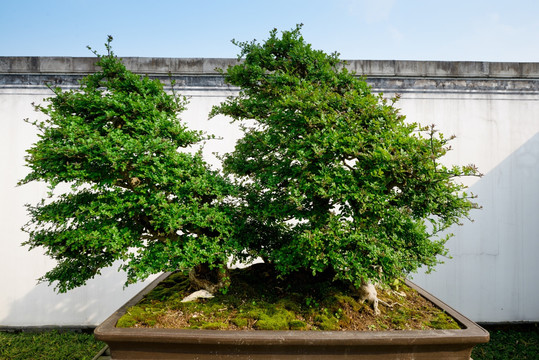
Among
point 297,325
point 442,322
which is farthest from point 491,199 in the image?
point 297,325

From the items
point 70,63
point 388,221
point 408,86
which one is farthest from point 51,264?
point 408,86

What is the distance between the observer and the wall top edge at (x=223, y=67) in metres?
3.40

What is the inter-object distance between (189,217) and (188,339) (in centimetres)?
57

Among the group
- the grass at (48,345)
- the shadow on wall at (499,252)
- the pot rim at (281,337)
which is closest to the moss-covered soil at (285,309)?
the pot rim at (281,337)

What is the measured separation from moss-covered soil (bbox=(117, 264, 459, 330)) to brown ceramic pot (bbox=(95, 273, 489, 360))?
0.44 feet

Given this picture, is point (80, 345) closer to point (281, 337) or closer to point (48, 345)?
point (48, 345)

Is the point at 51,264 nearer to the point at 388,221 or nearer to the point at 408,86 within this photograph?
the point at 388,221

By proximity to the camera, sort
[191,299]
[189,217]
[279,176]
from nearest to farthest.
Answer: [189,217]
[279,176]
[191,299]

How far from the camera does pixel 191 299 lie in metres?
2.06

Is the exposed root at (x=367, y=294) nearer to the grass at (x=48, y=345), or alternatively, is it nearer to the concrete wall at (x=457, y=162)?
the concrete wall at (x=457, y=162)

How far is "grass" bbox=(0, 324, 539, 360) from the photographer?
3.01m

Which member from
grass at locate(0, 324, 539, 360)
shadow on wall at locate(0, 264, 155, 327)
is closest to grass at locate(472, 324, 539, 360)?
grass at locate(0, 324, 539, 360)

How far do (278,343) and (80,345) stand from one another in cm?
248

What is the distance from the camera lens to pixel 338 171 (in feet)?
5.61
